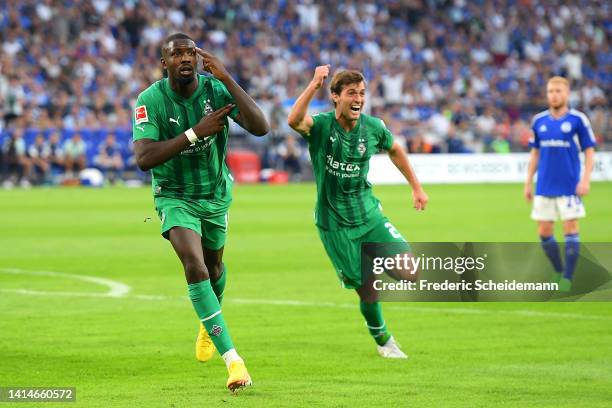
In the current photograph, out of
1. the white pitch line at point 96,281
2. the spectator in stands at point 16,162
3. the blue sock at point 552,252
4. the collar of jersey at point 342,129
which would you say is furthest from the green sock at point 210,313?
the spectator in stands at point 16,162

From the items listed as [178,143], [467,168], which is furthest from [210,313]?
[467,168]

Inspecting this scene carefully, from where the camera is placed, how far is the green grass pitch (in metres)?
7.86

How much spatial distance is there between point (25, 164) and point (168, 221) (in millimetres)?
28952

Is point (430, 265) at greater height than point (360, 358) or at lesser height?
greater

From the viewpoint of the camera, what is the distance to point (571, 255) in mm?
13625

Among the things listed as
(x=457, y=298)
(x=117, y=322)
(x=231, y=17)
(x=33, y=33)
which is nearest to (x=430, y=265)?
(x=457, y=298)

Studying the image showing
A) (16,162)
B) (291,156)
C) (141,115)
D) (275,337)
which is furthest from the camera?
(291,156)

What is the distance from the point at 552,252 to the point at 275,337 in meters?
4.75

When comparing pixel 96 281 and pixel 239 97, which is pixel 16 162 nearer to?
pixel 96 281

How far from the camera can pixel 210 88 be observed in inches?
341

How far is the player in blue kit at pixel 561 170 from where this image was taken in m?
13.7

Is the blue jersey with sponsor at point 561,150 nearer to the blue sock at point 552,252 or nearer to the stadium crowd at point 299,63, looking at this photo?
Answer: the blue sock at point 552,252

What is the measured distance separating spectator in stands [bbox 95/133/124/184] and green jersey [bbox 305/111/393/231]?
1100 inches

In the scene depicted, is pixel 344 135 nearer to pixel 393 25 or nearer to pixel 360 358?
pixel 360 358
